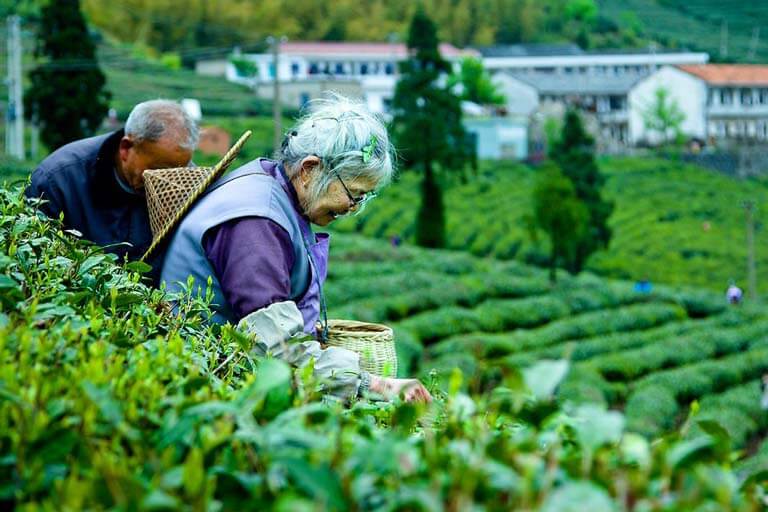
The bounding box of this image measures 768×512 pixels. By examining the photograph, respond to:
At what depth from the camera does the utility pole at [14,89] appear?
1272 inches

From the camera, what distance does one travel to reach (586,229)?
109 ft

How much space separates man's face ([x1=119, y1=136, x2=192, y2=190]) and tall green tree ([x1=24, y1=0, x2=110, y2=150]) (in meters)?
28.3

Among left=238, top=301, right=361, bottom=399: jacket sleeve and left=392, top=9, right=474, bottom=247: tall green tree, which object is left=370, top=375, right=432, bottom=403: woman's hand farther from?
left=392, top=9, right=474, bottom=247: tall green tree

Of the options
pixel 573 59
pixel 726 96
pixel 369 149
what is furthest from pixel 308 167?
pixel 573 59

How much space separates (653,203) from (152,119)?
147ft

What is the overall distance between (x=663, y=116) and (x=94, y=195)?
211 feet

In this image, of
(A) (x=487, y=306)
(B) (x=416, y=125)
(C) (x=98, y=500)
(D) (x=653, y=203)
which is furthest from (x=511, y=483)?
(D) (x=653, y=203)

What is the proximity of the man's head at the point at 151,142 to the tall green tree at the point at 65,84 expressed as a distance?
1115 inches

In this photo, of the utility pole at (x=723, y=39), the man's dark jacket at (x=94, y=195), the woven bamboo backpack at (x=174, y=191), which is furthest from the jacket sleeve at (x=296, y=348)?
the utility pole at (x=723, y=39)

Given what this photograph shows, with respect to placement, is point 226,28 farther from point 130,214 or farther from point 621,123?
point 130,214

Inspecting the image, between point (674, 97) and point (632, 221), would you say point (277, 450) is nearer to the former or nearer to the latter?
point (632, 221)

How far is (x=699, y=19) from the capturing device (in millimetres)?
115625

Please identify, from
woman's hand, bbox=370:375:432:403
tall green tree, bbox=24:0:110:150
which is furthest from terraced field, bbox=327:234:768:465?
woman's hand, bbox=370:375:432:403

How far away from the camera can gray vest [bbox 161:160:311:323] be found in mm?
3043
